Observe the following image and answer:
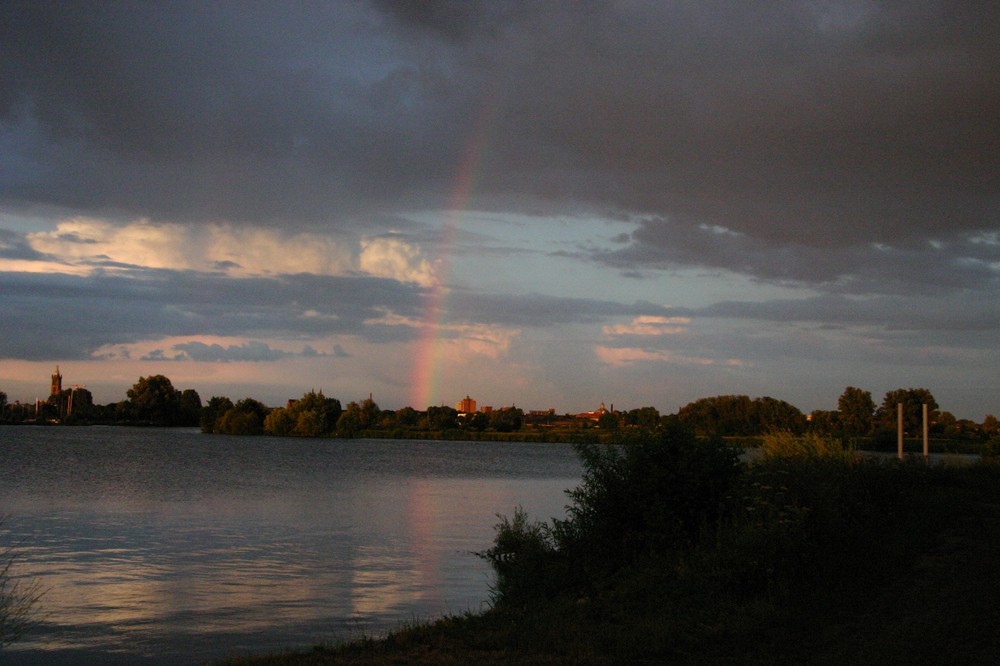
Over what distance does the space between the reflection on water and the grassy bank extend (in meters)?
3.38

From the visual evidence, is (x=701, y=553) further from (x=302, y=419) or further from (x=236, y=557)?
(x=302, y=419)

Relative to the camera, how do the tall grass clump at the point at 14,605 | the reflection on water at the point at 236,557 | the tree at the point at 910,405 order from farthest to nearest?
the tree at the point at 910,405, the reflection on water at the point at 236,557, the tall grass clump at the point at 14,605

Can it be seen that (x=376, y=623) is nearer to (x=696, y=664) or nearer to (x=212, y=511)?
(x=696, y=664)

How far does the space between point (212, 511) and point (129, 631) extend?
68.3 ft

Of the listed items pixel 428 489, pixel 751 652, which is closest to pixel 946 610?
pixel 751 652

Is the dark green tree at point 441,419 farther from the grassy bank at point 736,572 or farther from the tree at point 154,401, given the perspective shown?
the grassy bank at point 736,572

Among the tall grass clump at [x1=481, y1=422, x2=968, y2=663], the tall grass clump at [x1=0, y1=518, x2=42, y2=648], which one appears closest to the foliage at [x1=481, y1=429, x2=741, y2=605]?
the tall grass clump at [x1=481, y1=422, x2=968, y2=663]

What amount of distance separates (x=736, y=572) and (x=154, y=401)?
178 meters

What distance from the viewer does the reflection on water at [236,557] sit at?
607 inches

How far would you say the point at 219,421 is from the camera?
15500 cm

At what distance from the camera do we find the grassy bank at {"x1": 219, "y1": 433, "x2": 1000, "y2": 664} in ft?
32.6

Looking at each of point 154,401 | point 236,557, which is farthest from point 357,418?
point 236,557

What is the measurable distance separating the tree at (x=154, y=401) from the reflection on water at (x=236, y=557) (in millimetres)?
125826

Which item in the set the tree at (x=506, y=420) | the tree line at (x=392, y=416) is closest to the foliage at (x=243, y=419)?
the tree line at (x=392, y=416)
